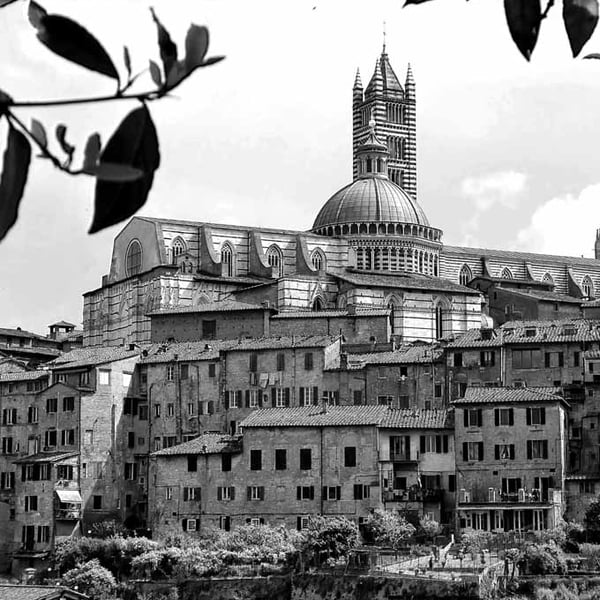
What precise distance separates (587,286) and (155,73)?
331ft

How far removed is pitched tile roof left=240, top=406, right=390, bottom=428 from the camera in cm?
5547

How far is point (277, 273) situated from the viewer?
88000 millimetres

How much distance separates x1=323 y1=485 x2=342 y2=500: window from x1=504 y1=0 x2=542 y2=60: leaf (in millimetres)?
53790

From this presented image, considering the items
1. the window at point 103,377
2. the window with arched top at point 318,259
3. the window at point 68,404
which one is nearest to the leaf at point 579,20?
the window at point 68,404

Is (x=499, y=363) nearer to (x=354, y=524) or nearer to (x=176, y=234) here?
(x=354, y=524)

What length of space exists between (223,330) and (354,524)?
802 inches

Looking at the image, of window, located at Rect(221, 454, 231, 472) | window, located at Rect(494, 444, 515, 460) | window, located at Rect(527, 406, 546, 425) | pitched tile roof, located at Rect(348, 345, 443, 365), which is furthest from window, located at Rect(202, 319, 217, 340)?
window, located at Rect(527, 406, 546, 425)

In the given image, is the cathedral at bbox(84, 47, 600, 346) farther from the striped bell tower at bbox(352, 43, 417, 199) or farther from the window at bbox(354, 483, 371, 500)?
the striped bell tower at bbox(352, 43, 417, 199)

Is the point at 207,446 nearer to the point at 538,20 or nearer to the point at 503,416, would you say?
the point at 503,416

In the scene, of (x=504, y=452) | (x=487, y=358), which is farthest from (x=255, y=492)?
(x=487, y=358)

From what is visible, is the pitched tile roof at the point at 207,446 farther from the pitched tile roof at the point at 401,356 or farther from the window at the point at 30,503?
the pitched tile roof at the point at 401,356

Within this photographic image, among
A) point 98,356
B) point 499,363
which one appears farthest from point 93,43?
point 98,356

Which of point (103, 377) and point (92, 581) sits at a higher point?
point (103, 377)

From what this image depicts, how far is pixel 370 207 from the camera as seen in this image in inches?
3728
